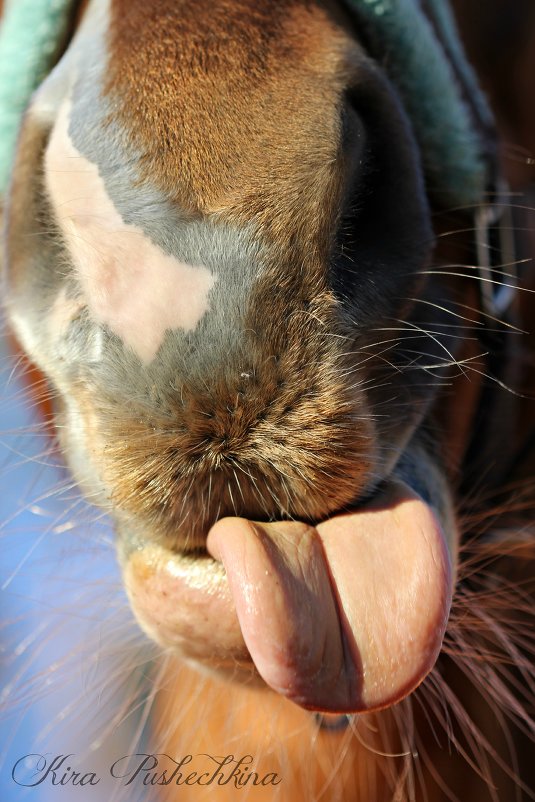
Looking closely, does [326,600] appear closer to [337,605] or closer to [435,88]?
[337,605]

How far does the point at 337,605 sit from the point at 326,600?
1 cm

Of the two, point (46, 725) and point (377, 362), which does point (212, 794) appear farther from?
point (377, 362)

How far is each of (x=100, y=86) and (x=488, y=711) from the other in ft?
2.88

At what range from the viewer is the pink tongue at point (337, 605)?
1.65ft

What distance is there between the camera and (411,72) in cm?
73

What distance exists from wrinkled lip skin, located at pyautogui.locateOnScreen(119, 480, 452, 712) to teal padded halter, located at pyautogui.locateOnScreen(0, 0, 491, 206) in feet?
1.22

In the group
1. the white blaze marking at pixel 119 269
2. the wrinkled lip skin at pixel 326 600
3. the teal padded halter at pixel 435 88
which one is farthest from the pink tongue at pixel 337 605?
the teal padded halter at pixel 435 88

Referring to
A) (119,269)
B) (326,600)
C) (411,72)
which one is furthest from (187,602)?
(411,72)

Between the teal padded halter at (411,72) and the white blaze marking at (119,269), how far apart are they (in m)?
0.18

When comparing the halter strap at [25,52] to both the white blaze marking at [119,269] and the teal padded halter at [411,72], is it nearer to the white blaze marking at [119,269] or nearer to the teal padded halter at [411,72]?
the teal padded halter at [411,72]

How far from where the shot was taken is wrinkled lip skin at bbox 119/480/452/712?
0.50m

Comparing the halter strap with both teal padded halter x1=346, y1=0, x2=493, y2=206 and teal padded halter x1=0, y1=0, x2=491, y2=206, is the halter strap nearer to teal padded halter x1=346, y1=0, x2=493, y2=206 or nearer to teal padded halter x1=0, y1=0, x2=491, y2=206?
teal padded halter x1=0, y1=0, x2=491, y2=206

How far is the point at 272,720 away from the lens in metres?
0.81

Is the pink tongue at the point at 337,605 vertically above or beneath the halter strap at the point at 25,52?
beneath
